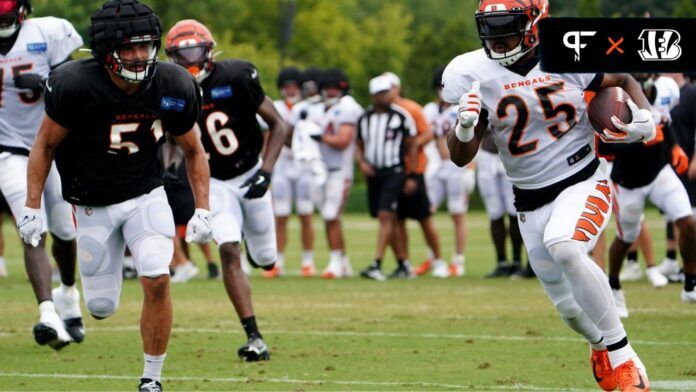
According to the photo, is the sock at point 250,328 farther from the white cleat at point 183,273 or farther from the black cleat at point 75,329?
the white cleat at point 183,273

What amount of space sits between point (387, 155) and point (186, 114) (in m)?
7.63

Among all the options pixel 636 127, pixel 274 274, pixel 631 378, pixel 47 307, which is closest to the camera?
pixel 631 378

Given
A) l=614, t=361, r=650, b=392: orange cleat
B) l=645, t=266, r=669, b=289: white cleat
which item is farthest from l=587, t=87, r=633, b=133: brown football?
l=645, t=266, r=669, b=289: white cleat

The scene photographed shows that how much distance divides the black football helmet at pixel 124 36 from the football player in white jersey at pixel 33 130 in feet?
7.27

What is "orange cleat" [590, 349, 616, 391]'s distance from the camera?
6.51m

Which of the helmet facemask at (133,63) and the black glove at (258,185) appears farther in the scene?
the black glove at (258,185)

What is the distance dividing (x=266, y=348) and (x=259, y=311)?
2.86 metres

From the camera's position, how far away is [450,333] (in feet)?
30.1

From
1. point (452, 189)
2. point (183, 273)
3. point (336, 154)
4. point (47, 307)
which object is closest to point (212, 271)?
point (183, 273)

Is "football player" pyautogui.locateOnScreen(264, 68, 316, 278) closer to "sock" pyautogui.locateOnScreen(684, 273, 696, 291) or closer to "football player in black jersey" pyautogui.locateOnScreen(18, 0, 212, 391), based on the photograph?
"sock" pyautogui.locateOnScreen(684, 273, 696, 291)

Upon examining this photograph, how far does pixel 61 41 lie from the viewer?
29.1ft

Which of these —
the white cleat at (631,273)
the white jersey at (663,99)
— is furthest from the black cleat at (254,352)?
the white cleat at (631,273)

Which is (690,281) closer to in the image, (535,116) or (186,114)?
(535,116)

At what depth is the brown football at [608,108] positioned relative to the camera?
6488 millimetres
